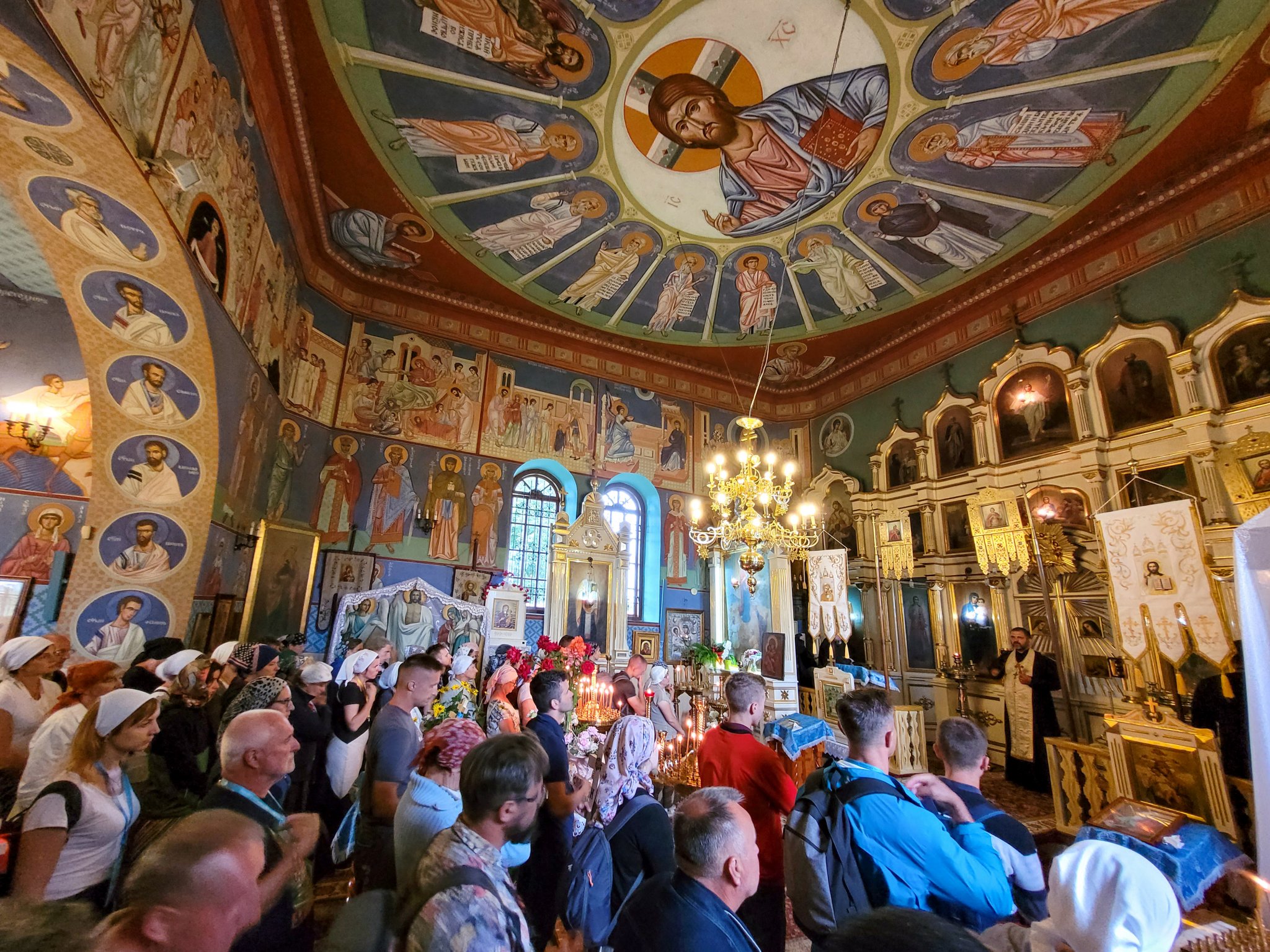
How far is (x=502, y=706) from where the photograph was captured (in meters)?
4.31

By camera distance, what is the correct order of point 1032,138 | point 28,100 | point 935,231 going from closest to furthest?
point 28,100, point 1032,138, point 935,231

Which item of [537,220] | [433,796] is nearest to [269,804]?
[433,796]

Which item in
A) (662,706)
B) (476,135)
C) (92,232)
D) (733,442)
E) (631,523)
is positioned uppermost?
(476,135)

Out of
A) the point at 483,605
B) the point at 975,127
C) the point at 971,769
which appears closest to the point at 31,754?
the point at 971,769

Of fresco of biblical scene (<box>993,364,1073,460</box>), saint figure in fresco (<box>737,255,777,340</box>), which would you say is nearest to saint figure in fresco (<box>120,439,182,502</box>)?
saint figure in fresco (<box>737,255,777,340</box>)

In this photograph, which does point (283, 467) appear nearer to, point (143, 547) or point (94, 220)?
point (143, 547)

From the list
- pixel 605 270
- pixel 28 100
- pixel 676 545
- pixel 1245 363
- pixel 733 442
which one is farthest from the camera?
pixel 733 442

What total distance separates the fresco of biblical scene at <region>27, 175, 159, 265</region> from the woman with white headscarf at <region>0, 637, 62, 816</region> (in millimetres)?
3243

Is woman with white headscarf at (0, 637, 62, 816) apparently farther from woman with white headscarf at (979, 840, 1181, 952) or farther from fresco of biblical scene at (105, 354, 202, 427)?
woman with white headscarf at (979, 840, 1181, 952)

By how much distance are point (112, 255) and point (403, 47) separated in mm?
4059

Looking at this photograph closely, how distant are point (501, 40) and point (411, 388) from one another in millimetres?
6188

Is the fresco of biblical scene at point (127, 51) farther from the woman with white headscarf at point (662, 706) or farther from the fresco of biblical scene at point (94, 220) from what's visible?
the woman with white headscarf at point (662, 706)

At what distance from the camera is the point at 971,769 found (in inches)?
96.8

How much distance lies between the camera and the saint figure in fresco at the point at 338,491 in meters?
9.27
